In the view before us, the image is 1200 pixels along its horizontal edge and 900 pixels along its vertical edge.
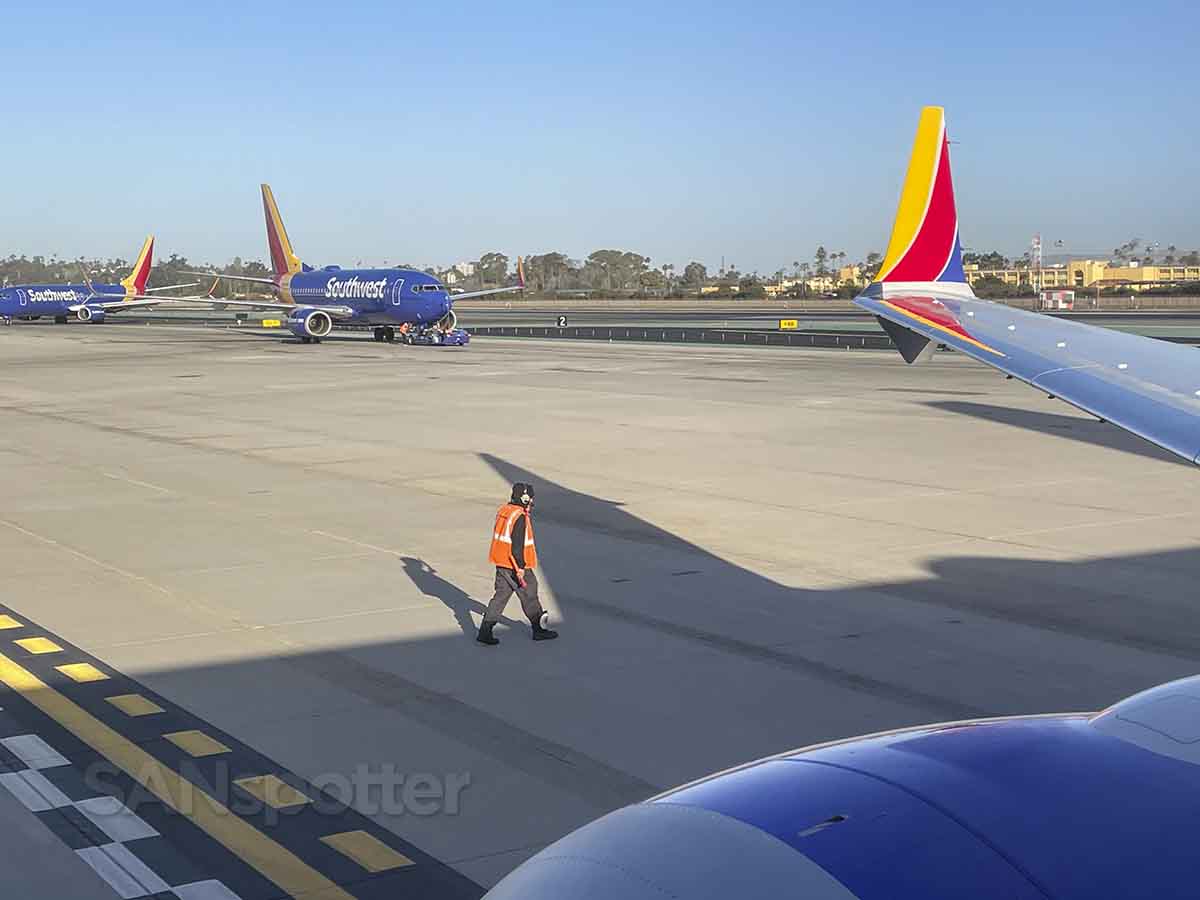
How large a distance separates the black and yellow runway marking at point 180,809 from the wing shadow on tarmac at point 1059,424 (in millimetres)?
21215

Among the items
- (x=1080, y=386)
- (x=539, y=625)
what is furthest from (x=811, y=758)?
(x=539, y=625)

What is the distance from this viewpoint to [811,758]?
12.4 feet

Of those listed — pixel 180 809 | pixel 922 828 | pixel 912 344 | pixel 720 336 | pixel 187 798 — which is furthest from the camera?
pixel 720 336

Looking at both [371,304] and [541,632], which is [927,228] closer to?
[541,632]

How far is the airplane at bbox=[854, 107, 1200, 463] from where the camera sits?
611 centimetres

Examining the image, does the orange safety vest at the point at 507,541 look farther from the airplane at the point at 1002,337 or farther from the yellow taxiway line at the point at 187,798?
the airplane at the point at 1002,337

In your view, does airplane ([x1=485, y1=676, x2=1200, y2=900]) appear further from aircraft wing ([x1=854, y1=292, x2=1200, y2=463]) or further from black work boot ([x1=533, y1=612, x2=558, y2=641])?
black work boot ([x1=533, y1=612, x2=558, y2=641])

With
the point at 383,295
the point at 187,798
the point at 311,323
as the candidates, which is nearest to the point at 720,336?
the point at 383,295

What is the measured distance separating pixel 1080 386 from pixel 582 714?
251 inches

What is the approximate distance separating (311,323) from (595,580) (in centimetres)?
6152

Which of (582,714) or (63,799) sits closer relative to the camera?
(63,799)

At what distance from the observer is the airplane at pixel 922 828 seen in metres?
3.02

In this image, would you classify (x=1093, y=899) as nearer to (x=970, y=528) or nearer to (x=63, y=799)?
(x=63, y=799)

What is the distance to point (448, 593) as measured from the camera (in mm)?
16438
